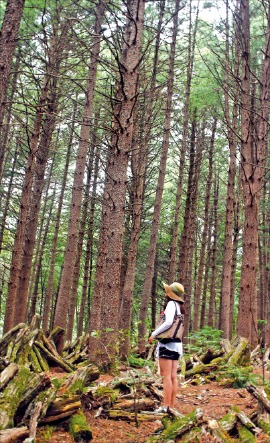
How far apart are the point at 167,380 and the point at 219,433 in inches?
65.3

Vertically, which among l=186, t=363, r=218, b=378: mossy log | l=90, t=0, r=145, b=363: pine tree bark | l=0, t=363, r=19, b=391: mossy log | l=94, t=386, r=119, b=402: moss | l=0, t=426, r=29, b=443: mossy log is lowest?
l=186, t=363, r=218, b=378: mossy log

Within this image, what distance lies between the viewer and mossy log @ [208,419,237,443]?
359cm

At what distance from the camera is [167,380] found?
5.32m

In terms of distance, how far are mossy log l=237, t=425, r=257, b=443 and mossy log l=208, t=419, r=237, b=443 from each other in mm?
95

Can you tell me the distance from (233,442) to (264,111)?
7257 millimetres

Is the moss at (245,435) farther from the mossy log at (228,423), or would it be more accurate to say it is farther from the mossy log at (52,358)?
the mossy log at (52,358)

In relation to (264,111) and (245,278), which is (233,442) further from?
(264,111)

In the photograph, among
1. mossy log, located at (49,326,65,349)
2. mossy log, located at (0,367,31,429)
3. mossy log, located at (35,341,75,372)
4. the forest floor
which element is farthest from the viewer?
mossy log, located at (49,326,65,349)

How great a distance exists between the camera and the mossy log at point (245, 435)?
3822mm

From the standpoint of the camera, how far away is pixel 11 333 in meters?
7.23

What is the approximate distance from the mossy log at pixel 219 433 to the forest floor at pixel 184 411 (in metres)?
0.06

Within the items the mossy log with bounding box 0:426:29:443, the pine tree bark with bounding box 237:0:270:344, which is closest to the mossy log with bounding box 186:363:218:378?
the pine tree bark with bounding box 237:0:270:344

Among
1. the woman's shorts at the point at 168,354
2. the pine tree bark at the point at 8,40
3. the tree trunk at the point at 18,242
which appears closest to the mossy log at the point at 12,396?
the woman's shorts at the point at 168,354

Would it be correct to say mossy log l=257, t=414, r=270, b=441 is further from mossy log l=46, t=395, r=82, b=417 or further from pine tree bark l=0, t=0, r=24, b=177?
pine tree bark l=0, t=0, r=24, b=177
